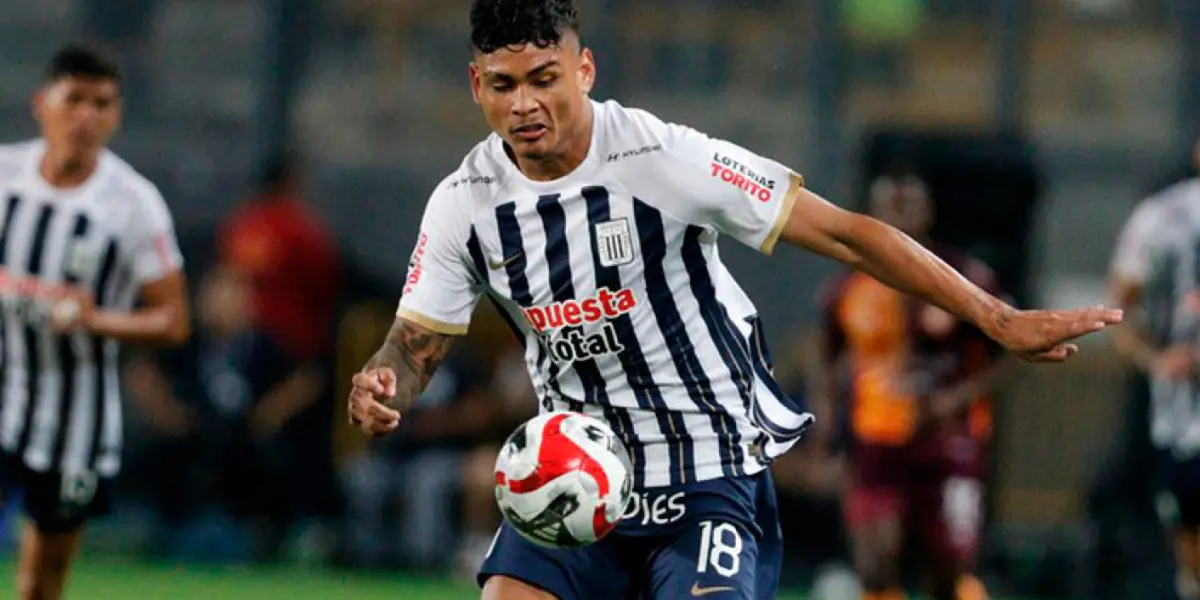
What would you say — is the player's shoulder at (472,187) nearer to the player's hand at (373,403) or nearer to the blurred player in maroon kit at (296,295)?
the player's hand at (373,403)

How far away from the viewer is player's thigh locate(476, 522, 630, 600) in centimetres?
555

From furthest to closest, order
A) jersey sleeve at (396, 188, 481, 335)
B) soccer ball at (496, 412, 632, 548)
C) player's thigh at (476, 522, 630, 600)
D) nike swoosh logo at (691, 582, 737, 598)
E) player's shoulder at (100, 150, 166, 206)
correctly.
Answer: player's shoulder at (100, 150, 166, 206) < jersey sleeve at (396, 188, 481, 335) < player's thigh at (476, 522, 630, 600) < nike swoosh logo at (691, 582, 737, 598) < soccer ball at (496, 412, 632, 548)

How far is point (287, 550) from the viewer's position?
1361cm

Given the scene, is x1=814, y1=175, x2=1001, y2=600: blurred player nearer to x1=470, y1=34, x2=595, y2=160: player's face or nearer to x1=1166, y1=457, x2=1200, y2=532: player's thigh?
x1=1166, y1=457, x2=1200, y2=532: player's thigh

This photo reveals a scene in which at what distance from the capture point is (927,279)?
536 centimetres

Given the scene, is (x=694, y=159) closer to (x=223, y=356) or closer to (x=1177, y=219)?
(x=1177, y=219)

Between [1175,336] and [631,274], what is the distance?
17.5 feet

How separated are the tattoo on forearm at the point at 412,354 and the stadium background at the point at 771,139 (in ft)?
24.3

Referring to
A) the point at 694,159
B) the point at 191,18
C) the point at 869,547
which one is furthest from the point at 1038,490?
the point at 694,159

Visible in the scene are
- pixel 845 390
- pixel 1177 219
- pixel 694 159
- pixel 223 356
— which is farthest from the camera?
pixel 223 356

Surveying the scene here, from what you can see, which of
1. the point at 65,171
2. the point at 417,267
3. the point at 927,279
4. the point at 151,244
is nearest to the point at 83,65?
the point at 65,171

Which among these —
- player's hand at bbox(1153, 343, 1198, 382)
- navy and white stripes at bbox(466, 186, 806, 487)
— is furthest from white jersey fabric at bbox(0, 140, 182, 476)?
player's hand at bbox(1153, 343, 1198, 382)

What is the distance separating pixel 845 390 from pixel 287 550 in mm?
4061

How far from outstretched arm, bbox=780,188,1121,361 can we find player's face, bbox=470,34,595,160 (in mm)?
625
